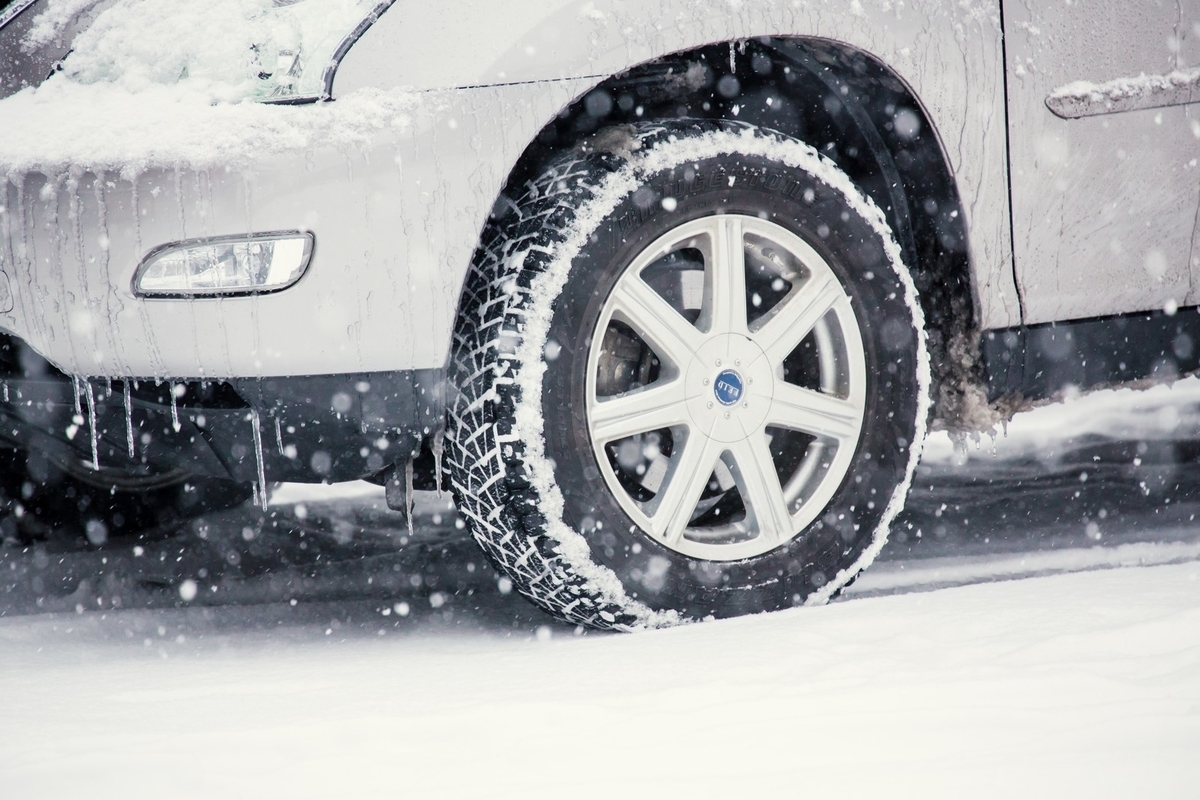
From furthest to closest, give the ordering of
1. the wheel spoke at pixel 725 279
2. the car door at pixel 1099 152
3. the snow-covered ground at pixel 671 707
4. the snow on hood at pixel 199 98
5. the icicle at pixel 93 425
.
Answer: the car door at pixel 1099 152 < the wheel spoke at pixel 725 279 < the icicle at pixel 93 425 < the snow on hood at pixel 199 98 < the snow-covered ground at pixel 671 707

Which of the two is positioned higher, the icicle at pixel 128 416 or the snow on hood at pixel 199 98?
the snow on hood at pixel 199 98

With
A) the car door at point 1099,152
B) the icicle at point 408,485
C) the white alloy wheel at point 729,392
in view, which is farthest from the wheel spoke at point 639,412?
the car door at point 1099,152

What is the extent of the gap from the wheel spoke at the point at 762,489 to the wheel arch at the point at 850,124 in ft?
1.93

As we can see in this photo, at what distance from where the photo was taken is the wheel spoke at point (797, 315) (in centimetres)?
230

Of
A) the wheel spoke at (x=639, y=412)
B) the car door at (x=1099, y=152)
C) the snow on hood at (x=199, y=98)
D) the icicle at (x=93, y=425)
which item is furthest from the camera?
the car door at (x=1099, y=152)

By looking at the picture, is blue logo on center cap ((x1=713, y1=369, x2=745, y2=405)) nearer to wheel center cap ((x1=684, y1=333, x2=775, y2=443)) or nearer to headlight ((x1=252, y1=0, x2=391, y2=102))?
wheel center cap ((x1=684, y1=333, x2=775, y2=443))

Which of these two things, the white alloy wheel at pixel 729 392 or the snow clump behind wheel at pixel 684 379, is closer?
the snow clump behind wheel at pixel 684 379

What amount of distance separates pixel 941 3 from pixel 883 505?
3.40ft

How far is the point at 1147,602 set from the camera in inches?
82.0

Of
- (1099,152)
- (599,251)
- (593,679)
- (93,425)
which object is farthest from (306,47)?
(1099,152)

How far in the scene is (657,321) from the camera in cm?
221

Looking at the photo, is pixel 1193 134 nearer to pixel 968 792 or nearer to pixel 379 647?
pixel 968 792

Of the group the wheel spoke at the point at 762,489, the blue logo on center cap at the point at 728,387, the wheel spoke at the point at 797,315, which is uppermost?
the wheel spoke at the point at 797,315

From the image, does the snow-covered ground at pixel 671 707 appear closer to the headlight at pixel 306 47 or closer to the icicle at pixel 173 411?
the icicle at pixel 173 411
